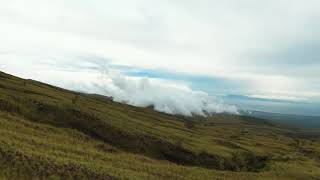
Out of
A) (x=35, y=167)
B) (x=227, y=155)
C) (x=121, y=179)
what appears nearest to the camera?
(x=35, y=167)

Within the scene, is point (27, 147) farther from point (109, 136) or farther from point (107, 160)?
point (109, 136)

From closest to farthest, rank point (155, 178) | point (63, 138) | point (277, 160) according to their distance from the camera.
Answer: point (155, 178), point (63, 138), point (277, 160)

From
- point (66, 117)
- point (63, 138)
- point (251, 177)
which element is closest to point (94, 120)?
point (66, 117)

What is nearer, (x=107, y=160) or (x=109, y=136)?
(x=107, y=160)

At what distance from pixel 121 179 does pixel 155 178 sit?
7313 millimetres

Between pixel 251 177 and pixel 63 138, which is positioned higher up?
pixel 63 138

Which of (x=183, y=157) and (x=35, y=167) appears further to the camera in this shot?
(x=183, y=157)

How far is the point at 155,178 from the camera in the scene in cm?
5975

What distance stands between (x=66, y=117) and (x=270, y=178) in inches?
1565

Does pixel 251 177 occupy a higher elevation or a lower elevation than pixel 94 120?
lower

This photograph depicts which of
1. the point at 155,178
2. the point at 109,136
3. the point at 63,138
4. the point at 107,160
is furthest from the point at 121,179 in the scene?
the point at 109,136

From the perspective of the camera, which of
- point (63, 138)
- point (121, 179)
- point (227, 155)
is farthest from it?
point (227, 155)

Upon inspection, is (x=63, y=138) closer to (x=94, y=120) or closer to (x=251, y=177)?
(x=94, y=120)

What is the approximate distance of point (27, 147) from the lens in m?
56.5
